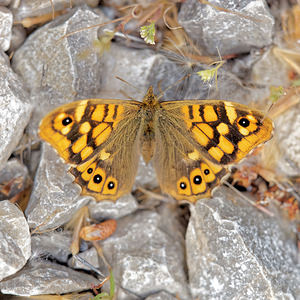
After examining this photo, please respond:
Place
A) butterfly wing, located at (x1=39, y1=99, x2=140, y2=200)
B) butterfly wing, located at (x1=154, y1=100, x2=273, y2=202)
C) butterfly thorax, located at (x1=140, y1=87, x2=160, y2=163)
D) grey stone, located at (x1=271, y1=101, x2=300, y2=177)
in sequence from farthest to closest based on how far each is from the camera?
grey stone, located at (x1=271, y1=101, x2=300, y2=177)
butterfly thorax, located at (x1=140, y1=87, x2=160, y2=163)
butterfly wing, located at (x1=154, y1=100, x2=273, y2=202)
butterfly wing, located at (x1=39, y1=99, x2=140, y2=200)

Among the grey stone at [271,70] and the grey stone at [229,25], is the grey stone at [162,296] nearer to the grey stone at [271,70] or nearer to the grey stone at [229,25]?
the grey stone at [271,70]

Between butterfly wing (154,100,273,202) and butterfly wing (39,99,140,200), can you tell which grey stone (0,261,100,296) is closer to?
butterfly wing (39,99,140,200)

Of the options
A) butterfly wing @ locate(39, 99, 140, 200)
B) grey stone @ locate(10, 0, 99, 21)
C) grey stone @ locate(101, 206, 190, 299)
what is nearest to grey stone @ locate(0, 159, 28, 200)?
butterfly wing @ locate(39, 99, 140, 200)

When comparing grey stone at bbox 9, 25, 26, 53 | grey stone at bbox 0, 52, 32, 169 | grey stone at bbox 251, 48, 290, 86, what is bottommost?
grey stone at bbox 251, 48, 290, 86

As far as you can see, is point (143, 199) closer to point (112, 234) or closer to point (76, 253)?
point (112, 234)

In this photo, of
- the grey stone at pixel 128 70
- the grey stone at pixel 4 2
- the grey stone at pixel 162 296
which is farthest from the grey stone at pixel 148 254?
the grey stone at pixel 4 2
